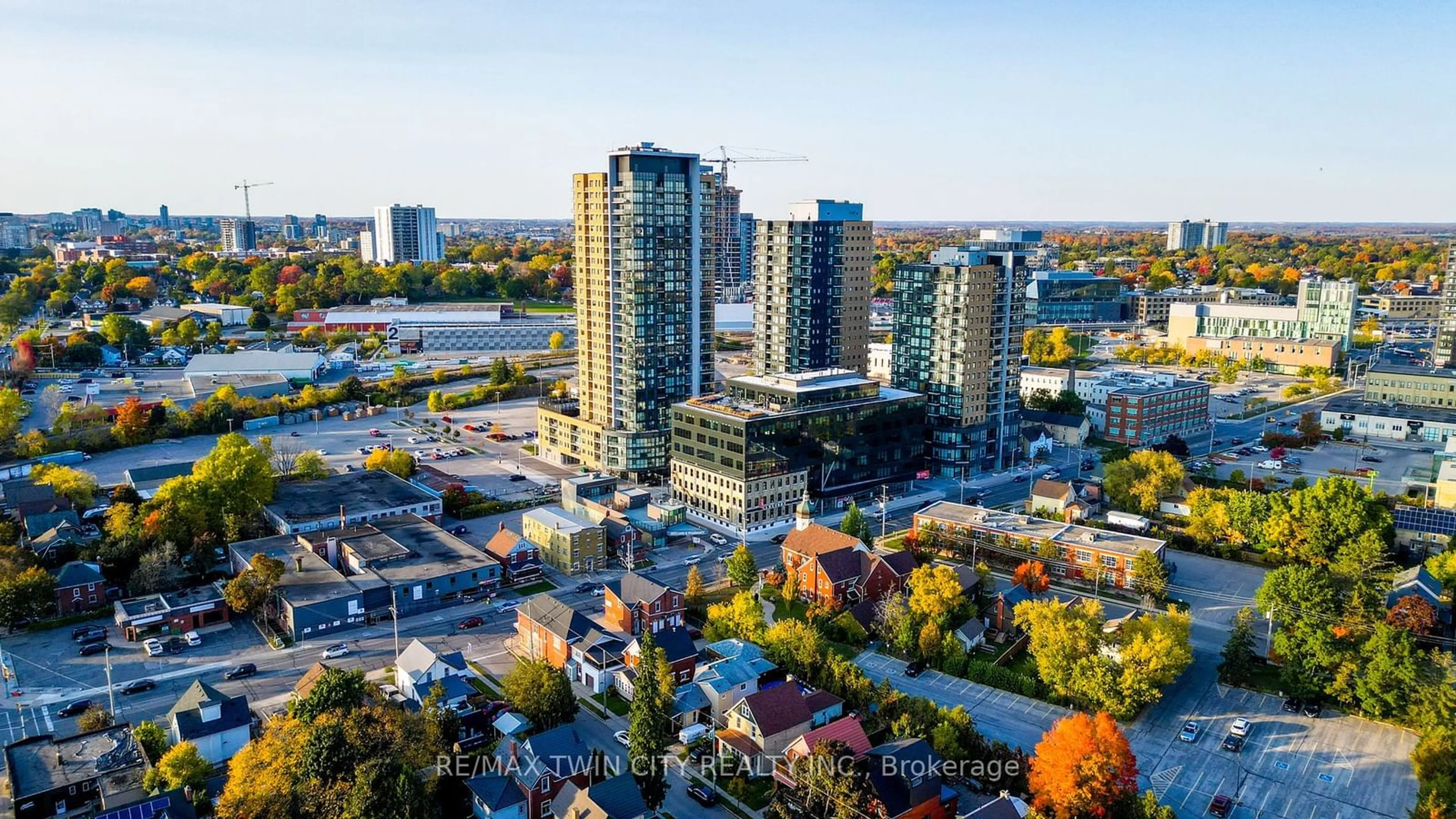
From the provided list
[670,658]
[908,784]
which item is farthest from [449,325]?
[908,784]

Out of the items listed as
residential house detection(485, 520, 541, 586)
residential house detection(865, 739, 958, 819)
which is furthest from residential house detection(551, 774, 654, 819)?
residential house detection(485, 520, 541, 586)

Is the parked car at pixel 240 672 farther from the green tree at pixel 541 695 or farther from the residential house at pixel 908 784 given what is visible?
the residential house at pixel 908 784

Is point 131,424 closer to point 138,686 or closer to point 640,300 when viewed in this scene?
point 640,300

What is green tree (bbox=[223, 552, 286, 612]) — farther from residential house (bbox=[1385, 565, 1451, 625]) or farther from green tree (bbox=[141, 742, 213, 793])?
residential house (bbox=[1385, 565, 1451, 625])

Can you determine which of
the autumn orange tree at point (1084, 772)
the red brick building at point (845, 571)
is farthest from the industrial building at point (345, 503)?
the autumn orange tree at point (1084, 772)

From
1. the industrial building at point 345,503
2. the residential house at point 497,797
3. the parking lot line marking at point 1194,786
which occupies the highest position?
the industrial building at point 345,503

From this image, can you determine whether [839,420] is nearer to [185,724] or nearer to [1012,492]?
[1012,492]

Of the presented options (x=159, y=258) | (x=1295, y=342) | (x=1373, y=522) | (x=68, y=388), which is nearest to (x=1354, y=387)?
(x=1295, y=342)
